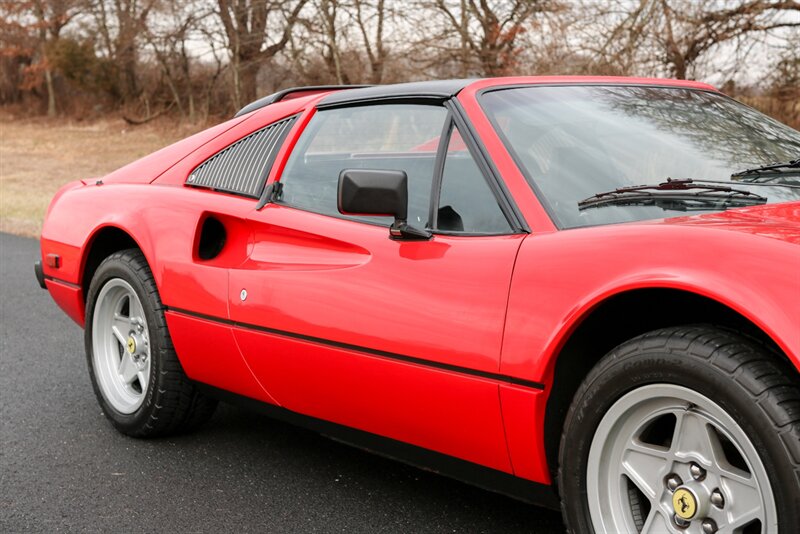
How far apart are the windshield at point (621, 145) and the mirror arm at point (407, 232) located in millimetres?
346

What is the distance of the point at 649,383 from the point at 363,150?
59.2 inches

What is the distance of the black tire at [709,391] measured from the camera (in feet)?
6.36

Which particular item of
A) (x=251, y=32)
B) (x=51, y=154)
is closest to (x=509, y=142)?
(x=251, y=32)

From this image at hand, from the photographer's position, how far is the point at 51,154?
1124 inches

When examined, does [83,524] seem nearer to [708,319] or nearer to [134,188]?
[134,188]

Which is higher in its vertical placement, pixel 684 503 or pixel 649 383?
pixel 649 383

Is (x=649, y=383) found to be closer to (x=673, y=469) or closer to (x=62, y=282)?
(x=673, y=469)

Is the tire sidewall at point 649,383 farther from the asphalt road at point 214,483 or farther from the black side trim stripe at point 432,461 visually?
the asphalt road at point 214,483

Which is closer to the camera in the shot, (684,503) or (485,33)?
(684,503)

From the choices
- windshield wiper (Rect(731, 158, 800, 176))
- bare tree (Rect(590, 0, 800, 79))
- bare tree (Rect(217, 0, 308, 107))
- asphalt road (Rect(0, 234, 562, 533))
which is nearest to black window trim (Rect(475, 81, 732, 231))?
windshield wiper (Rect(731, 158, 800, 176))

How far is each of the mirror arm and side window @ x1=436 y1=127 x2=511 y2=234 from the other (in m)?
0.07

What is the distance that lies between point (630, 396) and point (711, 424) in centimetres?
19

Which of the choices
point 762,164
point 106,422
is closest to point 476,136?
point 762,164

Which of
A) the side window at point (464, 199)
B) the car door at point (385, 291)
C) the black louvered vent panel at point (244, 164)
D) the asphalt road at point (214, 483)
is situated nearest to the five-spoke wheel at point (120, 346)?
the asphalt road at point (214, 483)
